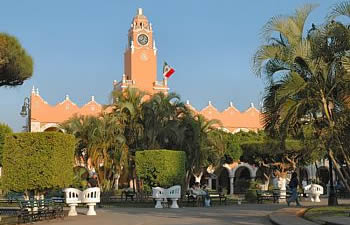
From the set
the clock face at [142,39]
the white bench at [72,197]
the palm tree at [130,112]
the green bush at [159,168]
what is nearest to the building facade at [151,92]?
the clock face at [142,39]

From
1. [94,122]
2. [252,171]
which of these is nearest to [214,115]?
[252,171]

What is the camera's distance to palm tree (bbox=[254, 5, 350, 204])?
14.6 metres

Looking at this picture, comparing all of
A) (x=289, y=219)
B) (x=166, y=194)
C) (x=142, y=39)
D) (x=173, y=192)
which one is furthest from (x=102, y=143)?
(x=142, y=39)

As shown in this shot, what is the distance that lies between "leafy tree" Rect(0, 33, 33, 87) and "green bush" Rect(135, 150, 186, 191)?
6.80 m

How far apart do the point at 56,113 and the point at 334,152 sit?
35556 millimetres

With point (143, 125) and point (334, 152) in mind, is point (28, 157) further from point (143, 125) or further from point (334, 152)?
point (143, 125)

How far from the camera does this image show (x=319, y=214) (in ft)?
43.4

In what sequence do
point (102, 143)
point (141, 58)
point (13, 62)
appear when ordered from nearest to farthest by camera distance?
point (13, 62) → point (102, 143) → point (141, 58)

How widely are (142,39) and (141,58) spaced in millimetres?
2609

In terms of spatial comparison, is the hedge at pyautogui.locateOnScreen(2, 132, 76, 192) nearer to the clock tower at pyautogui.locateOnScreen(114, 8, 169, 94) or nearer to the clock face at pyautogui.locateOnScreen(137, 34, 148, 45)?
the clock tower at pyautogui.locateOnScreen(114, 8, 169, 94)

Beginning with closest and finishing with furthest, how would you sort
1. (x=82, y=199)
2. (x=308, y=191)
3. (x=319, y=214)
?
1. (x=319, y=214)
2. (x=82, y=199)
3. (x=308, y=191)

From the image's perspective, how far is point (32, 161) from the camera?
14.6 m

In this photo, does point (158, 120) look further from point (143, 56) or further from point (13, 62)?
point (143, 56)

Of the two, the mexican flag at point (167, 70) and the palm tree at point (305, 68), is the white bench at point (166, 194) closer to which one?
the palm tree at point (305, 68)
